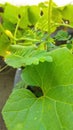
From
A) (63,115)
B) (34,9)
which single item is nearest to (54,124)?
(63,115)

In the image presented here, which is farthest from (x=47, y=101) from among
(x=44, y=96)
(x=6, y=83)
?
(x=6, y=83)

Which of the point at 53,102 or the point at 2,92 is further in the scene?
the point at 2,92

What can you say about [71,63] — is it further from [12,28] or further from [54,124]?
[12,28]

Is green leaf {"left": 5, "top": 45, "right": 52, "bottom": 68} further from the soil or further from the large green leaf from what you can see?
the soil

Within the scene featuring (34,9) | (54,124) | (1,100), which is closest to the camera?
(54,124)

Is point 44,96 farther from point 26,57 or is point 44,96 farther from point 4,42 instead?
point 4,42

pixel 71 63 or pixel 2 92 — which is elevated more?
pixel 71 63

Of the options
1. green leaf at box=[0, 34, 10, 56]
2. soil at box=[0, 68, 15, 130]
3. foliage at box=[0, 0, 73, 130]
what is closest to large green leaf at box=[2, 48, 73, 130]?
foliage at box=[0, 0, 73, 130]
